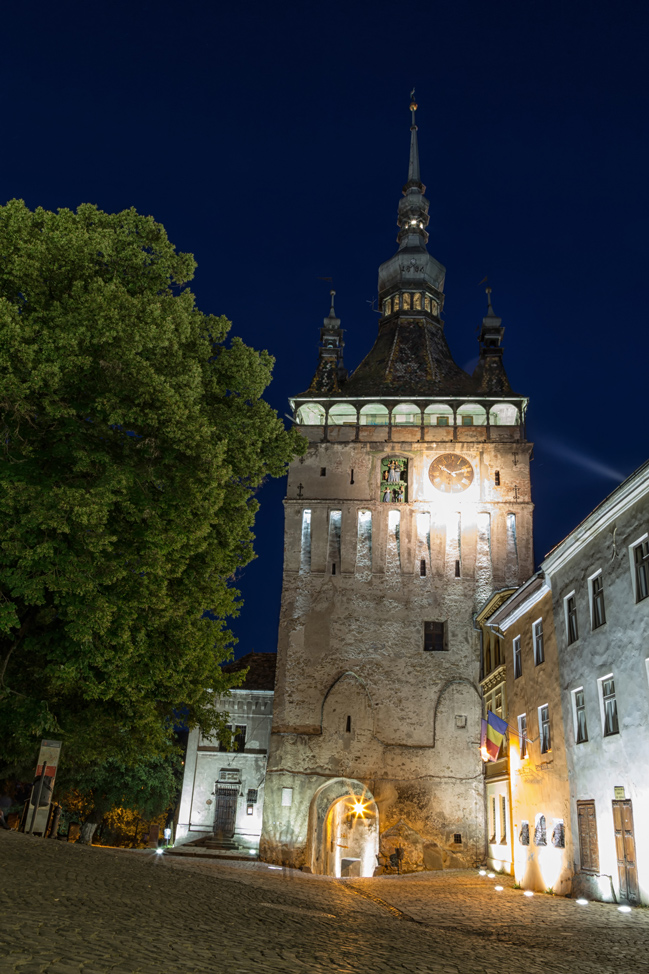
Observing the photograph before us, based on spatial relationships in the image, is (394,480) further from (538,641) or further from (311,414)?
(538,641)

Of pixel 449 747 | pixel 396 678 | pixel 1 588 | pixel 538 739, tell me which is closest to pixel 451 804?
pixel 449 747

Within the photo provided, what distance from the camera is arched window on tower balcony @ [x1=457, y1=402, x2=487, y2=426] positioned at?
37.4m

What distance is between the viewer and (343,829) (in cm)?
3784

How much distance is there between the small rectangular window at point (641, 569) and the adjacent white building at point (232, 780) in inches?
945

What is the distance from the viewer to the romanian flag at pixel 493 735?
72.2 feet

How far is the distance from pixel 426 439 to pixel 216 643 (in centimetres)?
2061

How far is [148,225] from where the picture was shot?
15.1 m

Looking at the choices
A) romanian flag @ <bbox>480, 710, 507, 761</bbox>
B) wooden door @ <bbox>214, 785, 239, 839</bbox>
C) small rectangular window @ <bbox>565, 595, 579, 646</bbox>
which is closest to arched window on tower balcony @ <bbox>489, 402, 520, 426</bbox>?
romanian flag @ <bbox>480, 710, 507, 761</bbox>

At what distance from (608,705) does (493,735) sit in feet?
22.0

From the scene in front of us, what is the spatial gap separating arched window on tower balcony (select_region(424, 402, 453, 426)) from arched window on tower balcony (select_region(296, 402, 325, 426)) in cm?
511

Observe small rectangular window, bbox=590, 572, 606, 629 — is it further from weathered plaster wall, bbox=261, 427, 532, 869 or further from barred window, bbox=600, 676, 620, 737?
weathered plaster wall, bbox=261, 427, 532, 869

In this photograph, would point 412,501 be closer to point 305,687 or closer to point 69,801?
point 305,687

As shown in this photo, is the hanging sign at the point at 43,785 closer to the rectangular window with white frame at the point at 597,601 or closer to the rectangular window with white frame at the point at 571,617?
the rectangular window with white frame at the point at 597,601

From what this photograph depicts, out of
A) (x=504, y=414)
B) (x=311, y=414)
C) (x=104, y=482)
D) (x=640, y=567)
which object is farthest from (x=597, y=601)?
(x=311, y=414)
